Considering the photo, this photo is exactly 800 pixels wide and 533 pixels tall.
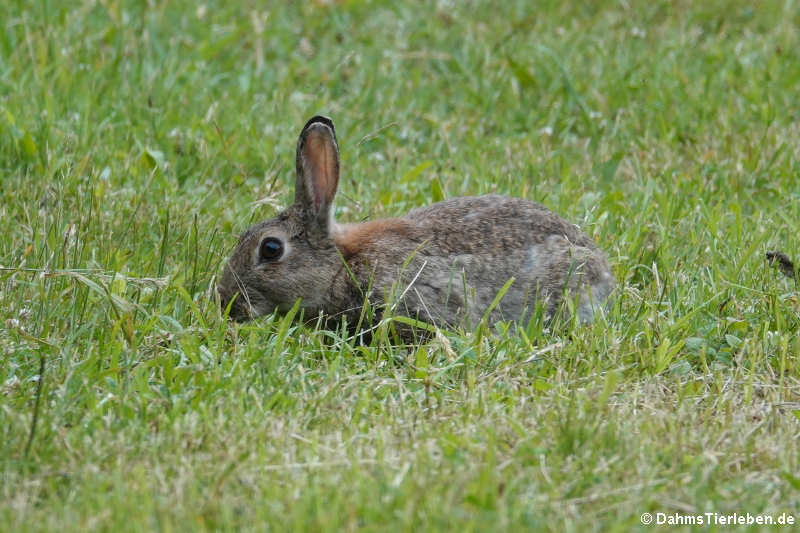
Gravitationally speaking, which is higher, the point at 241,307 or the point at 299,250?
the point at 299,250

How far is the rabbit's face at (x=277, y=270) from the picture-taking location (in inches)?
200

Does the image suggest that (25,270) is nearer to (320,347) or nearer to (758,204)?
(320,347)

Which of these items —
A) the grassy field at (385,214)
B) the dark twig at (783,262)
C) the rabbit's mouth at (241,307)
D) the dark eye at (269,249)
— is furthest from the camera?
the dark twig at (783,262)

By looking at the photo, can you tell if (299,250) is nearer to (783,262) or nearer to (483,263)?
(483,263)

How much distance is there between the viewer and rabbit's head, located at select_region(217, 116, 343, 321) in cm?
509

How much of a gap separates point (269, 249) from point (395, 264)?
0.55 meters

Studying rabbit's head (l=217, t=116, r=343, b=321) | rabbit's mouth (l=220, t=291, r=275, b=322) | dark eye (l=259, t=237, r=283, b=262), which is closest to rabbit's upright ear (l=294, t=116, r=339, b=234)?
rabbit's head (l=217, t=116, r=343, b=321)

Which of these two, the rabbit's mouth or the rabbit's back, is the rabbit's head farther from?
the rabbit's back

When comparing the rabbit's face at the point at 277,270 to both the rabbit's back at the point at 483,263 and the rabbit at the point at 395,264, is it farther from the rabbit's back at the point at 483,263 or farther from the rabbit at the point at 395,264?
the rabbit's back at the point at 483,263

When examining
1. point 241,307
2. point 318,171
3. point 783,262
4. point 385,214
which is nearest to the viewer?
point 241,307

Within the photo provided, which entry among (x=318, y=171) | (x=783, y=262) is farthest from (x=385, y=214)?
(x=783, y=262)

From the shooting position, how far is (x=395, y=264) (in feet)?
16.9

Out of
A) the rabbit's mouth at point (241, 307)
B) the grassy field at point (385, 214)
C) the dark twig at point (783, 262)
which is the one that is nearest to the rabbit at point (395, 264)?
the rabbit's mouth at point (241, 307)

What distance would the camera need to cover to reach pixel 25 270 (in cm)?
457
